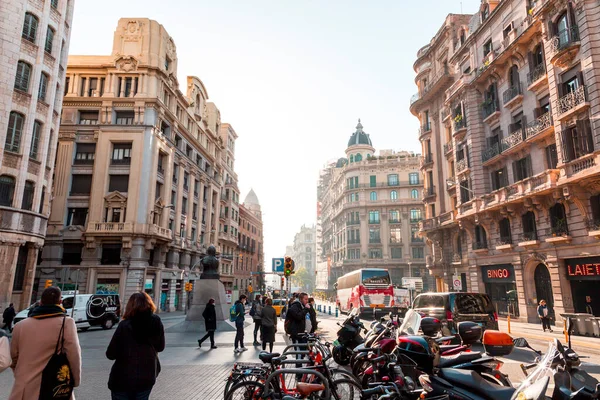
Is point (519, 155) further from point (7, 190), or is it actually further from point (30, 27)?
point (30, 27)

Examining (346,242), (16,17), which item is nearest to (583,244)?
(16,17)

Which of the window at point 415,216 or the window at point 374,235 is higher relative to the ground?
the window at point 415,216

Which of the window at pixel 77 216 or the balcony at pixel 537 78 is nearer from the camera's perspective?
the balcony at pixel 537 78

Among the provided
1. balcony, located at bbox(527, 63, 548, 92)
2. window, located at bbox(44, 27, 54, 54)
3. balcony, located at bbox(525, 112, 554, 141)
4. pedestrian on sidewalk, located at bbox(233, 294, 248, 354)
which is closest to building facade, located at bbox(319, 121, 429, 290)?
balcony, located at bbox(525, 112, 554, 141)

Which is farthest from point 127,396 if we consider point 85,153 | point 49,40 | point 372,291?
point 85,153

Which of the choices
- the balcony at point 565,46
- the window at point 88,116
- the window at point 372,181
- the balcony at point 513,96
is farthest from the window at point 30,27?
the window at point 372,181

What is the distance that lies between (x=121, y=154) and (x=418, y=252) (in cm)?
4947

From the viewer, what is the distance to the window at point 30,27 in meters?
25.6

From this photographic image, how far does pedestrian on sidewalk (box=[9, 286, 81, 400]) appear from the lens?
13.5 feet

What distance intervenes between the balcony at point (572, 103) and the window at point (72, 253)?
3940cm

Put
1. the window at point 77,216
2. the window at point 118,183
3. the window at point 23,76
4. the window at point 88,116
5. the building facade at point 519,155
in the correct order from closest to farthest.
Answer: the building facade at point 519,155 → the window at point 23,76 → the window at point 77,216 → the window at point 118,183 → the window at point 88,116

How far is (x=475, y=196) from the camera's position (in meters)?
29.9

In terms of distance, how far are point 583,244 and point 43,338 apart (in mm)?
24504

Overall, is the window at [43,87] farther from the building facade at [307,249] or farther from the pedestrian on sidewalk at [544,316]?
the building facade at [307,249]
